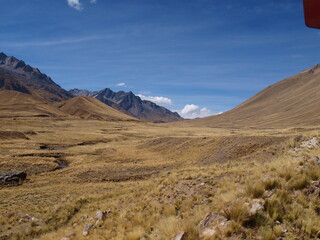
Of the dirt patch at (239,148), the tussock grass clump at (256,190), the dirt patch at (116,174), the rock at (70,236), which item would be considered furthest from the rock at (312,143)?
the rock at (70,236)

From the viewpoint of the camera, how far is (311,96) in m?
194

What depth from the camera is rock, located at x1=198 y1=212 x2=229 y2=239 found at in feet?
19.9

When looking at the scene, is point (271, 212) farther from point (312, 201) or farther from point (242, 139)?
point (242, 139)

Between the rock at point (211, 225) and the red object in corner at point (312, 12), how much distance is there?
5364mm

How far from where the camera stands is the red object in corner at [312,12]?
2.29 m

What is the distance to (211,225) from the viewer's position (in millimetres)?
6480

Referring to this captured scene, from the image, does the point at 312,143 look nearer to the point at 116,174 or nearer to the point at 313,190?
the point at 313,190

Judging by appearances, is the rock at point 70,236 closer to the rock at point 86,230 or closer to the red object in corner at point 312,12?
the rock at point 86,230

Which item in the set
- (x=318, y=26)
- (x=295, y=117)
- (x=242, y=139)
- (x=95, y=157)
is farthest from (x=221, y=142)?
(x=295, y=117)

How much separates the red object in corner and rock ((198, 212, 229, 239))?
5364 millimetres

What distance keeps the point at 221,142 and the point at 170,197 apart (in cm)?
2840

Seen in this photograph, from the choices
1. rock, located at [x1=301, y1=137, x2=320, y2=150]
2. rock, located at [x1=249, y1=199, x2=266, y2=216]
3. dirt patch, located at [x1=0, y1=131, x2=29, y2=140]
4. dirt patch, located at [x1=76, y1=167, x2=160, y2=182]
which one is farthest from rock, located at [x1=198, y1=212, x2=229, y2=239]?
dirt patch, located at [x1=0, y1=131, x2=29, y2=140]

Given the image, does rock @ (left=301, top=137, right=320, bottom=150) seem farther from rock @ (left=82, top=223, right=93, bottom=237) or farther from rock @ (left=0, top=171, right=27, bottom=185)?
rock @ (left=0, top=171, right=27, bottom=185)

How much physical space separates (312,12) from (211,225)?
5873 millimetres
